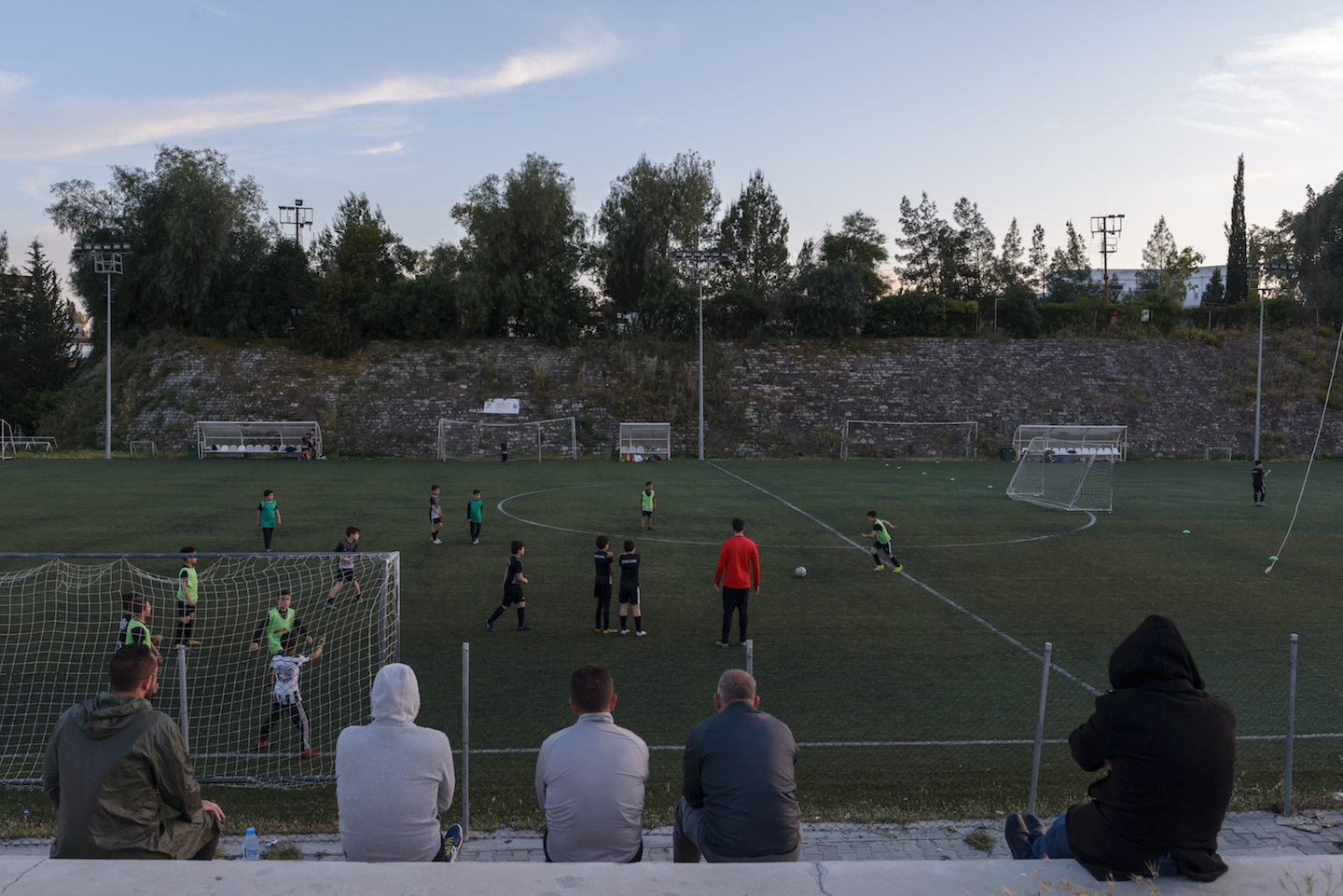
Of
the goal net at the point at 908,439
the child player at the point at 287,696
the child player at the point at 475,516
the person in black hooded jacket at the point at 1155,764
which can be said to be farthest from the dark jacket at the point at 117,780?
the goal net at the point at 908,439

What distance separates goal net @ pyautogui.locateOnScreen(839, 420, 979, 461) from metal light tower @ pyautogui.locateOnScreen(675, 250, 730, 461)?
8.13 m

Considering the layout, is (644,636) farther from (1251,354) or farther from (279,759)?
(1251,354)

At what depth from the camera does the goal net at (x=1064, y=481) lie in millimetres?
26156

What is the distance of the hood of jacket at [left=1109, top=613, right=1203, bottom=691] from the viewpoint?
4008mm

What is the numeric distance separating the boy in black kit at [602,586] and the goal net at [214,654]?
277cm

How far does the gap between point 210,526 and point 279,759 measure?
587 inches

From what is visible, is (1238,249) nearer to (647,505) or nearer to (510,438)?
(510,438)

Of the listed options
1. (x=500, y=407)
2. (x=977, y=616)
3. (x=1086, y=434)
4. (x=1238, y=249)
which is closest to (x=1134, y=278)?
(x=1238, y=249)

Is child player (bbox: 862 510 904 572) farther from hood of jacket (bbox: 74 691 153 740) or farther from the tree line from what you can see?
the tree line

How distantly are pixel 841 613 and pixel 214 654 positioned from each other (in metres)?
8.96

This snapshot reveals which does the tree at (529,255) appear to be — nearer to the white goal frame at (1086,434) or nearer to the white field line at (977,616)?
the white goal frame at (1086,434)

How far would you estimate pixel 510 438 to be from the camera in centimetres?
4778

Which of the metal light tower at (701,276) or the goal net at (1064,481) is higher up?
the metal light tower at (701,276)

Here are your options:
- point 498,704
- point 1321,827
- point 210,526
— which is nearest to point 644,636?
point 498,704
